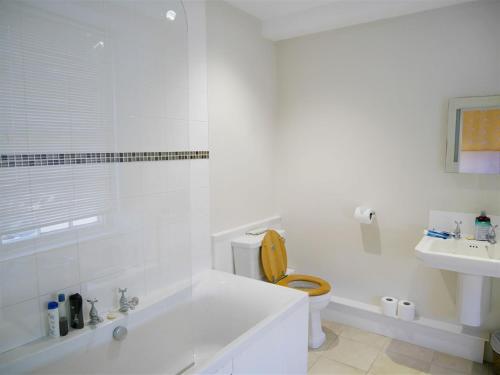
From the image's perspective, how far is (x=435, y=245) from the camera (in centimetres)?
253

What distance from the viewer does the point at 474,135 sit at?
251cm

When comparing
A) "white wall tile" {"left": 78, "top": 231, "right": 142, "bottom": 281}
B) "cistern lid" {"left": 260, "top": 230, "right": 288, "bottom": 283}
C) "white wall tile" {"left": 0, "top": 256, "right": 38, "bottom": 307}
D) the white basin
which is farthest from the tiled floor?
"white wall tile" {"left": 0, "top": 256, "right": 38, "bottom": 307}

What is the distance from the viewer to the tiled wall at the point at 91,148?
5.16 ft

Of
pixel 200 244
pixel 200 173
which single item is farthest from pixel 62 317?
pixel 200 173

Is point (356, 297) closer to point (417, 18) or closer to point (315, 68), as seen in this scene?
point (315, 68)

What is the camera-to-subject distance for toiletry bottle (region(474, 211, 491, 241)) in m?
2.49

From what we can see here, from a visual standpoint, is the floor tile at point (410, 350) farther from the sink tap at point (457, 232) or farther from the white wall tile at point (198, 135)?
the white wall tile at point (198, 135)

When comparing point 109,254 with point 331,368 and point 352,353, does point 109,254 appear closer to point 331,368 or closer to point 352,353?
point 331,368

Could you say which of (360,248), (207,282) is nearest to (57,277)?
(207,282)

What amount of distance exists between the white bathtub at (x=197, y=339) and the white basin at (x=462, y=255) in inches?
33.7

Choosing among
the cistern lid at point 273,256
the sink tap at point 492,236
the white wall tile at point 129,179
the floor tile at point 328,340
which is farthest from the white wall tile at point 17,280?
the sink tap at point 492,236

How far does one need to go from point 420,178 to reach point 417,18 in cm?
118

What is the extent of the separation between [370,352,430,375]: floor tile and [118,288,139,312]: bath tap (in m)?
1.67

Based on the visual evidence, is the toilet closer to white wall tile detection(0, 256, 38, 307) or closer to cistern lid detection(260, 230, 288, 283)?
cistern lid detection(260, 230, 288, 283)
